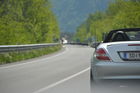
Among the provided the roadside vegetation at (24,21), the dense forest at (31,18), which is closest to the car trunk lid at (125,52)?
the roadside vegetation at (24,21)

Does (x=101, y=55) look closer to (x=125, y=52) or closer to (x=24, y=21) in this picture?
(x=125, y=52)

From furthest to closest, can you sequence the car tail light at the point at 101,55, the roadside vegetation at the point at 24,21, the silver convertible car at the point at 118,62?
the roadside vegetation at the point at 24,21 → the car tail light at the point at 101,55 → the silver convertible car at the point at 118,62

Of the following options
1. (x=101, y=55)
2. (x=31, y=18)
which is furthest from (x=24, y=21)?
(x=101, y=55)

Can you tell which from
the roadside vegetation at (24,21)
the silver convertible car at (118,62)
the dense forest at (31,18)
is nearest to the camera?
the silver convertible car at (118,62)

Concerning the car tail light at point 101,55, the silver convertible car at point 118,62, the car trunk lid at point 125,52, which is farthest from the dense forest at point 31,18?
the car trunk lid at point 125,52

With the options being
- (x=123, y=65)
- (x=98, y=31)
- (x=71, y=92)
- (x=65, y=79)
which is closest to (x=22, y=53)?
(x=65, y=79)

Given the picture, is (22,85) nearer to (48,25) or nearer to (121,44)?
(121,44)

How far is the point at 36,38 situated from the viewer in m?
55.8

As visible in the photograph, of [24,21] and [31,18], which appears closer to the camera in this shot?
[24,21]

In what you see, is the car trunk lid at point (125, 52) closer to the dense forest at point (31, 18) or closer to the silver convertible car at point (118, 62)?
the silver convertible car at point (118, 62)

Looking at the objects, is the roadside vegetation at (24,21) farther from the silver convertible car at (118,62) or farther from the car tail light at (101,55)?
the silver convertible car at (118,62)

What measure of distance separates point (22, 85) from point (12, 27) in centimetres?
3389

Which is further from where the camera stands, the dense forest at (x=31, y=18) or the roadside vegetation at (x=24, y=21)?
the dense forest at (x=31, y=18)

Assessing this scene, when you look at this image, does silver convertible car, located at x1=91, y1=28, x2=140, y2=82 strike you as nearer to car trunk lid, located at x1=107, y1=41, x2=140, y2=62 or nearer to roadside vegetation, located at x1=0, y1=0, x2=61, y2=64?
car trunk lid, located at x1=107, y1=41, x2=140, y2=62
